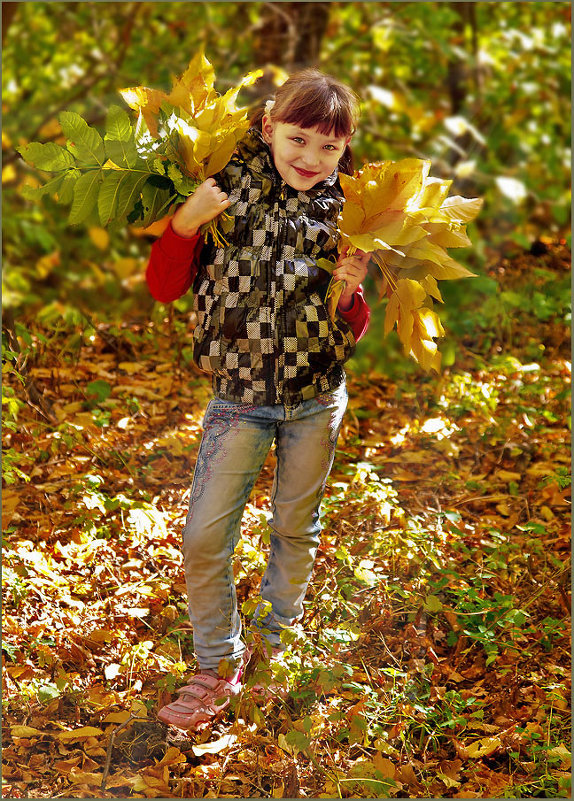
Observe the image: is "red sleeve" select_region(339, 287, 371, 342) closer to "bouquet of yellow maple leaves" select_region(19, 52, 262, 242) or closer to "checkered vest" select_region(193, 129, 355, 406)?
"checkered vest" select_region(193, 129, 355, 406)

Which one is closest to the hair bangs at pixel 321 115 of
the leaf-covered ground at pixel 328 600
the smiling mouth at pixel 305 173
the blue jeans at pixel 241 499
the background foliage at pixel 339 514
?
the smiling mouth at pixel 305 173

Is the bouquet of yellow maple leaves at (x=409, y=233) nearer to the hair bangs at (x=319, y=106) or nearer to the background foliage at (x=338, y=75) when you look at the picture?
the hair bangs at (x=319, y=106)

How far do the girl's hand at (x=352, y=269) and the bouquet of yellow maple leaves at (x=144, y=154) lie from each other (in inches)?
12.9

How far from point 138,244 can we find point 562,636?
448 centimetres

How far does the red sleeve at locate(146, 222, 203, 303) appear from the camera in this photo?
84.3 inches

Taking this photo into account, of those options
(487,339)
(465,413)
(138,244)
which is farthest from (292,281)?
(138,244)

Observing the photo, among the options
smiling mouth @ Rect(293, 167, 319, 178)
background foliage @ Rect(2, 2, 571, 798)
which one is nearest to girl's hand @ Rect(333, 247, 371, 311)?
smiling mouth @ Rect(293, 167, 319, 178)

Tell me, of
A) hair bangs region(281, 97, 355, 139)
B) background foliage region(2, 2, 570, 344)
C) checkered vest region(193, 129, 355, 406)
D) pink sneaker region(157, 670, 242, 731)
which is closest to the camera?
hair bangs region(281, 97, 355, 139)

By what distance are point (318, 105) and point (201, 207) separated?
384 millimetres

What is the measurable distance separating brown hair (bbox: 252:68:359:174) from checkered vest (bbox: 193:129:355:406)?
13 centimetres

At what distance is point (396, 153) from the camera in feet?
20.5

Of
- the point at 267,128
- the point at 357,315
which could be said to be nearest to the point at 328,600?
the point at 357,315

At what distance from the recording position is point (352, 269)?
7.01 feet

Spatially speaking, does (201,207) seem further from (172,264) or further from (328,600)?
(328,600)
